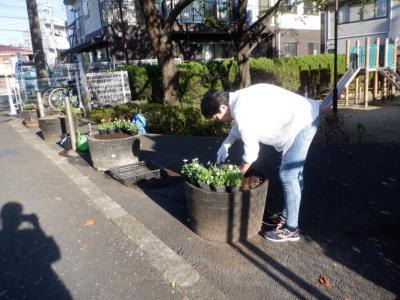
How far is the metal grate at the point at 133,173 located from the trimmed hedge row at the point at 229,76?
8.65 m

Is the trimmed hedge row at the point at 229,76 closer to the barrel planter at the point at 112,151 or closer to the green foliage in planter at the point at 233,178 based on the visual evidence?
the barrel planter at the point at 112,151

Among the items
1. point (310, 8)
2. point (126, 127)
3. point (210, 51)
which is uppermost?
point (310, 8)

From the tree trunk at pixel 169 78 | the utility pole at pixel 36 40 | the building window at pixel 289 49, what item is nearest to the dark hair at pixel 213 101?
the tree trunk at pixel 169 78

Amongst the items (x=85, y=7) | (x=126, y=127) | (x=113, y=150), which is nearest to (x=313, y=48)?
(x=85, y=7)

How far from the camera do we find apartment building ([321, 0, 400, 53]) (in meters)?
25.8

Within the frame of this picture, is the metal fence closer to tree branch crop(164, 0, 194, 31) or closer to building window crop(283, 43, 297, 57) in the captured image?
tree branch crop(164, 0, 194, 31)

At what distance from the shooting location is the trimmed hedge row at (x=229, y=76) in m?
15.0

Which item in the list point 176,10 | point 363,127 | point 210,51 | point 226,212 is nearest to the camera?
point 226,212

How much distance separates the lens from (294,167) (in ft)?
10.2

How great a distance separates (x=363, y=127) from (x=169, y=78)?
20.2 ft

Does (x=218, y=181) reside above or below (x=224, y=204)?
above

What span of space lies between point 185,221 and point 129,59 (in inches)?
735

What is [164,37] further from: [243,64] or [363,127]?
[363,127]

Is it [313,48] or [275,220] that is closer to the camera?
[275,220]
